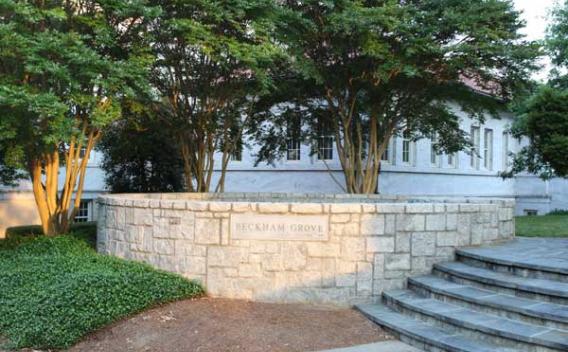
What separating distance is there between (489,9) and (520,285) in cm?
822

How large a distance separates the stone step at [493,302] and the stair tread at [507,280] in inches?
5.2

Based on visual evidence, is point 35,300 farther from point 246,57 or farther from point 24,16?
point 246,57

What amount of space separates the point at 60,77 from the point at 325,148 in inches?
523

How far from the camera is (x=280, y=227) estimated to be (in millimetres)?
7688

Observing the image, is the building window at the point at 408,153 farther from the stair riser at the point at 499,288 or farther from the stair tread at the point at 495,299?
the stair tread at the point at 495,299

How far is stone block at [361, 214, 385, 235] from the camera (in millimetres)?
7703

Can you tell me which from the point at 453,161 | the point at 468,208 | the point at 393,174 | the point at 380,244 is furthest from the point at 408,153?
the point at 380,244

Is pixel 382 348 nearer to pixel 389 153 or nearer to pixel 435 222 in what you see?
pixel 435 222

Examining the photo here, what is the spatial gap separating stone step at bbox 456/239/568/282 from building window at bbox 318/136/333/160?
34.4 ft

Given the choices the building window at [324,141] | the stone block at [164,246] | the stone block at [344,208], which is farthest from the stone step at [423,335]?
the building window at [324,141]

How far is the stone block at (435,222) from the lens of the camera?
804 cm

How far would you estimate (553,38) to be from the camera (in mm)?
20938

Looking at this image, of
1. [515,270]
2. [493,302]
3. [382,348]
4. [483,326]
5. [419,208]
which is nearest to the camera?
[483,326]

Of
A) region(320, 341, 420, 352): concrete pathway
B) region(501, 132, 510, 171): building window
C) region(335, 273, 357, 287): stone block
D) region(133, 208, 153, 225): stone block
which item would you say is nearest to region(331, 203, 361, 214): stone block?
region(335, 273, 357, 287): stone block
